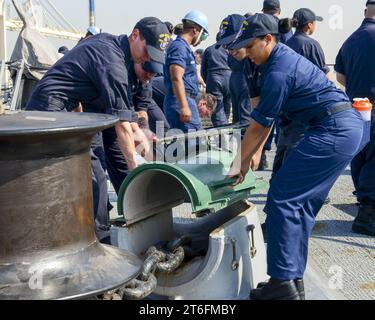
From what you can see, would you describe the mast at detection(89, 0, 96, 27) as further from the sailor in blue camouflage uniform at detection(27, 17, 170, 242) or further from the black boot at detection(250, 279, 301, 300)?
the black boot at detection(250, 279, 301, 300)

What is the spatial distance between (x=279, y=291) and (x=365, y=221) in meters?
1.95

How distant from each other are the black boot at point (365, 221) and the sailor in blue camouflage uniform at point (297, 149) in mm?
1588

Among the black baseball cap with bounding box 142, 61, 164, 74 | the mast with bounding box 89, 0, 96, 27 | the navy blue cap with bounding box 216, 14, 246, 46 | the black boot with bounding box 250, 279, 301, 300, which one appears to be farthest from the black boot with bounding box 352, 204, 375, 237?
the mast with bounding box 89, 0, 96, 27

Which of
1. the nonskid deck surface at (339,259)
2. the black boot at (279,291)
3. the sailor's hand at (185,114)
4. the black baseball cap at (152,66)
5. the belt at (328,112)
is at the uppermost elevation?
the black baseball cap at (152,66)

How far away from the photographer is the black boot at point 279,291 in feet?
11.7

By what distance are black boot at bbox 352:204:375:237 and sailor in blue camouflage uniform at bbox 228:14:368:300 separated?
1.59 m

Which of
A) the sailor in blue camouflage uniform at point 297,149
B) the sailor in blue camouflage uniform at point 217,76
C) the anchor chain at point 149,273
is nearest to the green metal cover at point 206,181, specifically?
the sailor in blue camouflage uniform at point 297,149

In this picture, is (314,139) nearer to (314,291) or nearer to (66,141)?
(314,291)

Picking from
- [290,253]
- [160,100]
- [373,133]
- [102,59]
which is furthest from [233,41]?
[160,100]

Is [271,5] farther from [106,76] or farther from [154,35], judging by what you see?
[106,76]

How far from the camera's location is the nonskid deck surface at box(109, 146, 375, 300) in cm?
403

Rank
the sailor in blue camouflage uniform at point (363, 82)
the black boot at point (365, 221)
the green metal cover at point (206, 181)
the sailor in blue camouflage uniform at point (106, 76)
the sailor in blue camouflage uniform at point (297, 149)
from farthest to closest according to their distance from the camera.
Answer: the sailor in blue camouflage uniform at point (363, 82), the black boot at point (365, 221), the sailor in blue camouflage uniform at point (106, 76), the sailor in blue camouflage uniform at point (297, 149), the green metal cover at point (206, 181)

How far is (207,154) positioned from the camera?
4.14 meters

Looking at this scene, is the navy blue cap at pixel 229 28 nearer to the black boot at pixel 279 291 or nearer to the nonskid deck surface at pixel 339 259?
the black boot at pixel 279 291
